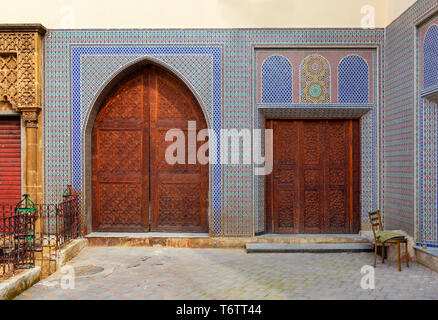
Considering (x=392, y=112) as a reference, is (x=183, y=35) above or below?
above

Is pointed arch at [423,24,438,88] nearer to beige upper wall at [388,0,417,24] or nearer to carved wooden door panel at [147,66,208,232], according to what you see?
beige upper wall at [388,0,417,24]

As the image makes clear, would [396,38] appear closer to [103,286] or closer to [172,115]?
[172,115]

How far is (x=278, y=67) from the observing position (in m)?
7.12

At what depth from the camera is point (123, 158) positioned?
745cm

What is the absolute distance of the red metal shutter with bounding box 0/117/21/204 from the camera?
7.21 m

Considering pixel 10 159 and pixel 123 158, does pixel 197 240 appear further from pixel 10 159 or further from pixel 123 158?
pixel 10 159

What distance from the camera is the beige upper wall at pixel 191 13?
7.05 metres

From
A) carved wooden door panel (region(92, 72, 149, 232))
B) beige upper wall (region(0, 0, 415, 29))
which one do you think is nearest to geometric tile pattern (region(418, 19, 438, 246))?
beige upper wall (region(0, 0, 415, 29))

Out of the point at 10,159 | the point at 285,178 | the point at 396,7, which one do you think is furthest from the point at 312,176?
the point at 10,159

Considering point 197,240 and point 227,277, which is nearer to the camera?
point 227,277

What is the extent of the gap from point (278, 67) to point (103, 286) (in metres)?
4.80

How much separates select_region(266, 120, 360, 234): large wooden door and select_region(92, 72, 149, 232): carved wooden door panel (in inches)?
97.4

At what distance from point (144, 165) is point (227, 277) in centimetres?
305

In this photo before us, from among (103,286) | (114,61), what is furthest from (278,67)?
(103,286)
